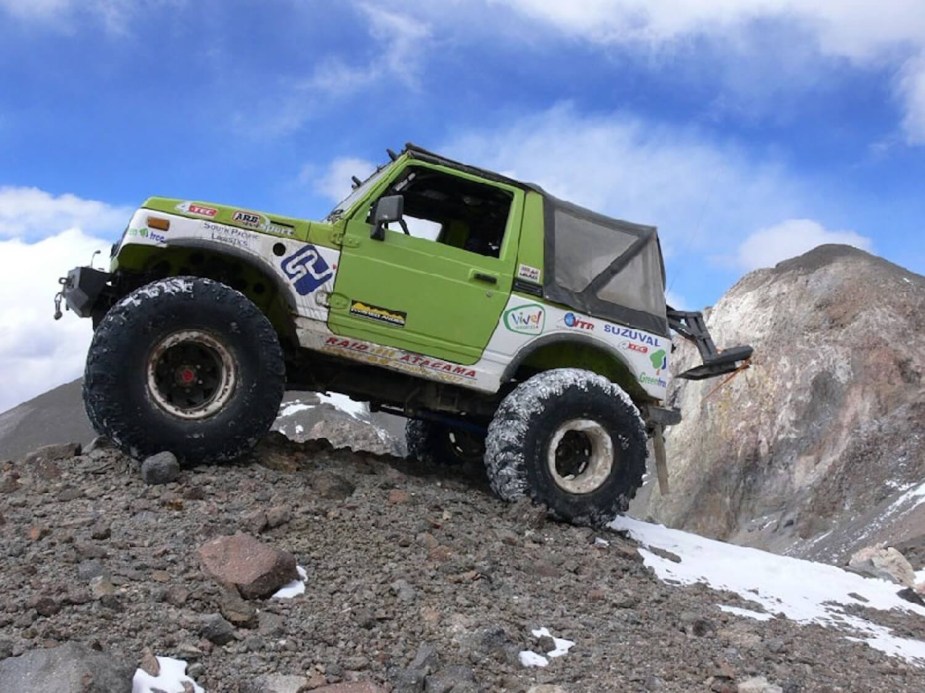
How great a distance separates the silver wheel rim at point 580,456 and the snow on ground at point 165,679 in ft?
12.3

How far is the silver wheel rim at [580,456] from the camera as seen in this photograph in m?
6.95

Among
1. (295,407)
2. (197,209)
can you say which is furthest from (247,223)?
(295,407)

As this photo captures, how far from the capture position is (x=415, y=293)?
6.65 m

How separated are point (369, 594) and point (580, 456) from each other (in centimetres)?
315

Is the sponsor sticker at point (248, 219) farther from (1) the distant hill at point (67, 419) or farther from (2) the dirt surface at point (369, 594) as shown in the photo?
(1) the distant hill at point (67, 419)

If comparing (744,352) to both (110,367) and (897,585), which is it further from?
(110,367)

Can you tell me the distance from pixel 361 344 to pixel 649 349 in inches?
99.5

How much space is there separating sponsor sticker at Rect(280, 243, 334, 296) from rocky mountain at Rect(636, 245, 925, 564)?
16.4 m

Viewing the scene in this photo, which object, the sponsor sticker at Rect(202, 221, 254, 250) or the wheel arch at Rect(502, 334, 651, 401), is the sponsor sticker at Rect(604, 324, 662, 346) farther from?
the sponsor sticker at Rect(202, 221, 254, 250)

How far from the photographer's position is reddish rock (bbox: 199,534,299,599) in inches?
172

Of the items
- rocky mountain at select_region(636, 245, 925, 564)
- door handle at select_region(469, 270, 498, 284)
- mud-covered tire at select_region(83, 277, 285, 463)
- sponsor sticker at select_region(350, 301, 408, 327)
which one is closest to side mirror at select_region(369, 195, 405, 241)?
sponsor sticker at select_region(350, 301, 408, 327)

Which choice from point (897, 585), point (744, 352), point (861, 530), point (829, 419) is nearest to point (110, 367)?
point (744, 352)

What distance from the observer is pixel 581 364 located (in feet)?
25.1

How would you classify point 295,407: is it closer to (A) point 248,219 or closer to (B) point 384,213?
(A) point 248,219
